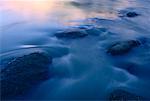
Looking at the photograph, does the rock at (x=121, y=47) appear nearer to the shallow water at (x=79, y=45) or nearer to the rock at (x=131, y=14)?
the shallow water at (x=79, y=45)

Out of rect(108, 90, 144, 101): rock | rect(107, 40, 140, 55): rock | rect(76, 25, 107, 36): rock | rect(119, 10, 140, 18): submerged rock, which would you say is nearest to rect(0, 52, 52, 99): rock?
rect(108, 90, 144, 101): rock

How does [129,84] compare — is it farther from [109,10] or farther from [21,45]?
[109,10]

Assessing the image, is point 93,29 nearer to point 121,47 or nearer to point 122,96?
point 121,47

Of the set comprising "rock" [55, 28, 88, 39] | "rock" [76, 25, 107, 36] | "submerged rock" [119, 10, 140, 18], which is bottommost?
"submerged rock" [119, 10, 140, 18]

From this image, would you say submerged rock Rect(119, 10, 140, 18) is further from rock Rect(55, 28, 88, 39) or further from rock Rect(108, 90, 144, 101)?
rock Rect(108, 90, 144, 101)

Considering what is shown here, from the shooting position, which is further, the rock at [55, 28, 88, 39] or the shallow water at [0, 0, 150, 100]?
the rock at [55, 28, 88, 39]

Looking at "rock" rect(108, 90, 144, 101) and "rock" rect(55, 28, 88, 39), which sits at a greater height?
"rock" rect(55, 28, 88, 39)

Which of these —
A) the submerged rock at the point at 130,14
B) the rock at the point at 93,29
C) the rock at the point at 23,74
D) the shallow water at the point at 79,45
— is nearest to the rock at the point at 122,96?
the shallow water at the point at 79,45
